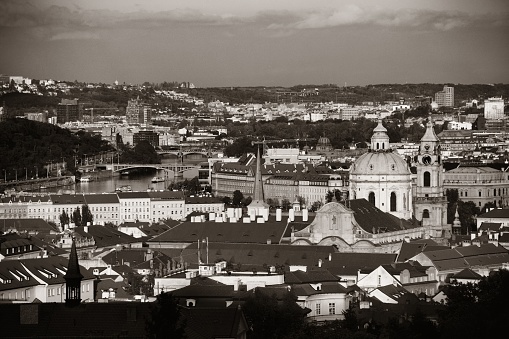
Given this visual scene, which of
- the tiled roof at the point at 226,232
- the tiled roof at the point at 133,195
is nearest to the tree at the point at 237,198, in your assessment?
the tiled roof at the point at 133,195

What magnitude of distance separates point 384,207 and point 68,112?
13951 centimetres

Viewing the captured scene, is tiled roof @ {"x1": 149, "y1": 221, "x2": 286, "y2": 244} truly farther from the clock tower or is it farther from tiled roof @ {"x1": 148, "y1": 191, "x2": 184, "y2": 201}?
tiled roof @ {"x1": 148, "y1": 191, "x2": 184, "y2": 201}

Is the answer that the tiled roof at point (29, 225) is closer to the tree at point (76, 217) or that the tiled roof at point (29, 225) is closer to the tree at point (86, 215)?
the tree at point (76, 217)

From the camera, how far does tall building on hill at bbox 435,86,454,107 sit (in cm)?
15975

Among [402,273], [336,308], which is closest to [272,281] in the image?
[336,308]

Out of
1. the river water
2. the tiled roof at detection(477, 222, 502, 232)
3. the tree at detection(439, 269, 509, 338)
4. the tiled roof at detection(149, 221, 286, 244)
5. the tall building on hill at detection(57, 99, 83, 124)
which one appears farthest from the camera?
the tall building on hill at detection(57, 99, 83, 124)

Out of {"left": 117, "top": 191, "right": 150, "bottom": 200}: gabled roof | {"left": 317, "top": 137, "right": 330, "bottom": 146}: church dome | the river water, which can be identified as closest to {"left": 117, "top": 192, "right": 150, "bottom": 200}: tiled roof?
{"left": 117, "top": 191, "right": 150, "bottom": 200}: gabled roof

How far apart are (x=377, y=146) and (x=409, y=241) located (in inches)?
277

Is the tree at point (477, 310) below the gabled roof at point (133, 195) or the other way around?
the other way around

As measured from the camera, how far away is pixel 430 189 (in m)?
51.2

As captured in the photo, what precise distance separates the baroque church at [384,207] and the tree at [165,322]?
20.9 m

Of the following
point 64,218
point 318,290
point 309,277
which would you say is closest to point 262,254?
point 309,277

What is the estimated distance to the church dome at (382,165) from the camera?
4866 centimetres

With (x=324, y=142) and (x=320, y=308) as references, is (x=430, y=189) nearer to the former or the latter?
(x=320, y=308)
